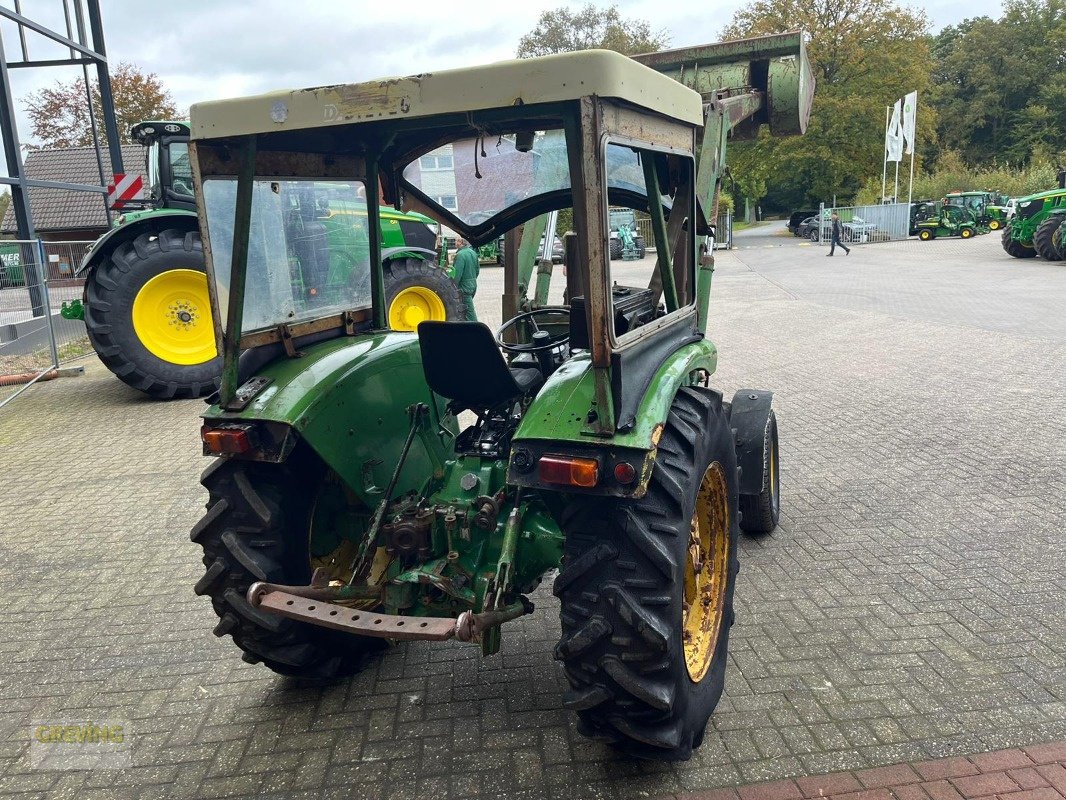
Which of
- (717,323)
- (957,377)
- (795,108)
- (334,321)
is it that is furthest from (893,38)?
(334,321)

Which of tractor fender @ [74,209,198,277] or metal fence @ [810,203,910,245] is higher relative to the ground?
tractor fender @ [74,209,198,277]

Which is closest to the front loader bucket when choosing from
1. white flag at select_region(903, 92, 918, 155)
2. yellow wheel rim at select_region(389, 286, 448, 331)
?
yellow wheel rim at select_region(389, 286, 448, 331)

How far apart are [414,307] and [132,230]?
3152mm

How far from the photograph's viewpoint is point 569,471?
2326 millimetres

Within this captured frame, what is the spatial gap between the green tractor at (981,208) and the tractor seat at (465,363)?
31.4m

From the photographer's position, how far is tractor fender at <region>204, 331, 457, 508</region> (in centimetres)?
283

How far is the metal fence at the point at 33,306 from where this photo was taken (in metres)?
8.92

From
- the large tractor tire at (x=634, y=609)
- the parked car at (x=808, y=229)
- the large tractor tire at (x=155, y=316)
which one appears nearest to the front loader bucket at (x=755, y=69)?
the large tractor tire at (x=634, y=609)

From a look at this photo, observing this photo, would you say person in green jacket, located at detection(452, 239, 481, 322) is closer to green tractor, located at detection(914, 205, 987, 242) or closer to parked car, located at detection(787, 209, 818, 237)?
green tractor, located at detection(914, 205, 987, 242)

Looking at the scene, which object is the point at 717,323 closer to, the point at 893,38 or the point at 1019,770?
the point at 1019,770

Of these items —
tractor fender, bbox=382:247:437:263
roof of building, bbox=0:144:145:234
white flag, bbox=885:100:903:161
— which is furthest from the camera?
white flag, bbox=885:100:903:161

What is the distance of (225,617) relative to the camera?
9.60 feet

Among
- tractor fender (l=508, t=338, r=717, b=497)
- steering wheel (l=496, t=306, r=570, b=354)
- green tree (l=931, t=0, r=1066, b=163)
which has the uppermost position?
green tree (l=931, t=0, r=1066, b=163)

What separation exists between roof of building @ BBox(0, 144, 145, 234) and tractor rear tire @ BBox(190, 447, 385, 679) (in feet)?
89.3
